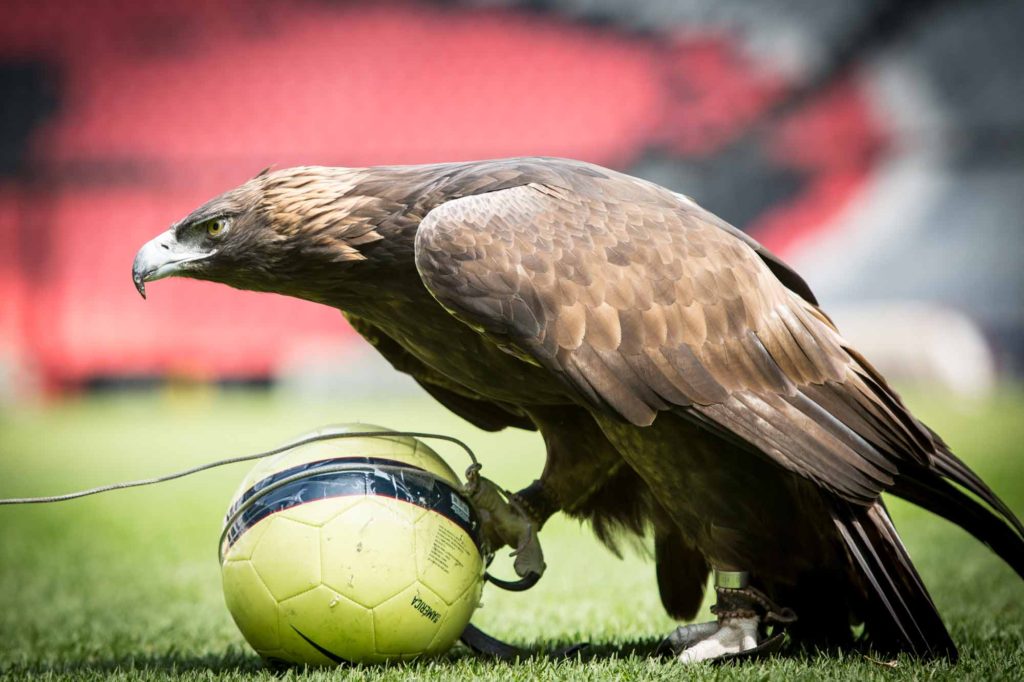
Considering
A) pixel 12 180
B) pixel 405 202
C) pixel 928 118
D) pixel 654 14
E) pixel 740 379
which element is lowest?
pixel 740 379

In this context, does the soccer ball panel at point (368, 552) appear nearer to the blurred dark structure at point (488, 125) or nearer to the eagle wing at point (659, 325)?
the eagle wing at point (659, 325)

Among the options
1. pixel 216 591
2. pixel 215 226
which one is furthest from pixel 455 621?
pixel 216 591

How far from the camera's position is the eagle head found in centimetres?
350

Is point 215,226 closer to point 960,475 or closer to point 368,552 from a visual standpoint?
point 368,552

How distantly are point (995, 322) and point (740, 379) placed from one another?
19389mm

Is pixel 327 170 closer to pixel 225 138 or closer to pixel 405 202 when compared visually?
pixel 405 202

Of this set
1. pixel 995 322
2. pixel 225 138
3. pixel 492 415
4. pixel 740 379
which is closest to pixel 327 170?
pixel 492 415

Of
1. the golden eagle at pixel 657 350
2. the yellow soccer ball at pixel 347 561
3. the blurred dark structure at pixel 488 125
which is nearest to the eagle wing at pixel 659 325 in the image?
the golden eagle at pixel 657 350

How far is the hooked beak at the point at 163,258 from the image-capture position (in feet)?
11.9

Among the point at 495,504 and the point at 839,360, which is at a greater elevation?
the point at 839,360

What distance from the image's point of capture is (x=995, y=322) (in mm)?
20844

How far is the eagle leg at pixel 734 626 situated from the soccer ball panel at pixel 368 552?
867 millimetres

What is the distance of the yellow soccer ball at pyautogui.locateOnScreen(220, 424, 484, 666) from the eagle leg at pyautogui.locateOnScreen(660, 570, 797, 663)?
656 millimetres

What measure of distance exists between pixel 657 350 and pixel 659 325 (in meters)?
0.07
